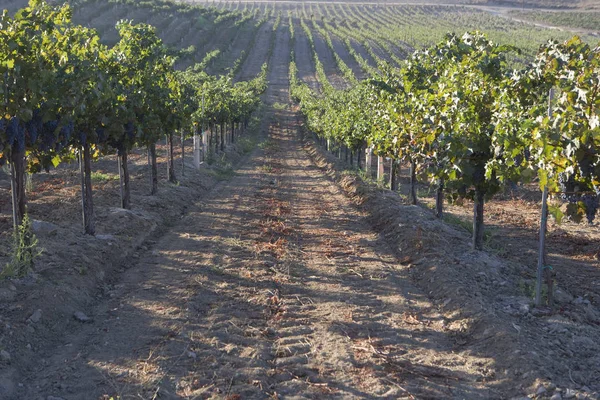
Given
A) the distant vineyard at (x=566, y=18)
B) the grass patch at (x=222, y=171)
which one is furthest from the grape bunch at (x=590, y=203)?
the distant vineyard at (x=566, y=18)

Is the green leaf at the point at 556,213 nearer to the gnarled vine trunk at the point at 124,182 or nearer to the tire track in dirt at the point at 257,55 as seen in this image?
the gnarled vine trunk at the point at 124,182

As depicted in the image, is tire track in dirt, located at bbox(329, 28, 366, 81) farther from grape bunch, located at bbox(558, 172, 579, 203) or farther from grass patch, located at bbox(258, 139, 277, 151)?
grape bunch, located at bbox(558, 172, 579, 203)

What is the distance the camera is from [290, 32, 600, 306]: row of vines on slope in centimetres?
689

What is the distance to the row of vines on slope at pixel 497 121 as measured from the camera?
22.6ft

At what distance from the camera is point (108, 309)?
841 centimetres

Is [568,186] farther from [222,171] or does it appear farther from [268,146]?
[268,146]

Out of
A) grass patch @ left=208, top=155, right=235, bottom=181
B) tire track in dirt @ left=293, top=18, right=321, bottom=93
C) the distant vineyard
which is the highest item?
the distant vineyard

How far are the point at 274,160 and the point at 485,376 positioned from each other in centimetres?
2673

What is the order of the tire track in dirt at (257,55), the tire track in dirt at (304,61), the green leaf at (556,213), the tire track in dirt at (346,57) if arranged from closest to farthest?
the green leaf at (556,213)
the tire track in dirt at (304,61)
the tire track in dirt at (346,57)
the tire track in dirt at (257,55)

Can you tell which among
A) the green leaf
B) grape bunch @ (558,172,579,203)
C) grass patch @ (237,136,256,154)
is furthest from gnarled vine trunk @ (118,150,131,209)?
grass patch @ (237,136,256,154)

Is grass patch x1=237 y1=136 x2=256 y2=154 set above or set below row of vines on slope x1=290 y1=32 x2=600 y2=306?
below

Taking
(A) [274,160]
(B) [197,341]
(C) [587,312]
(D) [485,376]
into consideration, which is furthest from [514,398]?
(A) [274,160]

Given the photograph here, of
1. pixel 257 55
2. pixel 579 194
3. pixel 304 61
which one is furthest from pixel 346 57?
pixel 579 194

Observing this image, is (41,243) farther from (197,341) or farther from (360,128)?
(360,128)
